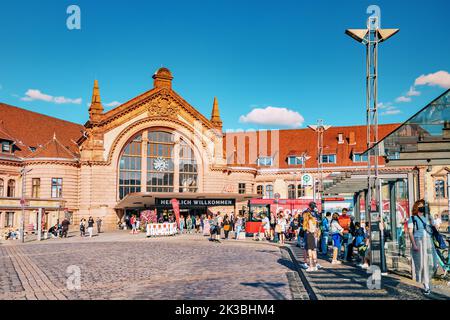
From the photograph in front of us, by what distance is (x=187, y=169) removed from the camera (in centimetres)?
5466

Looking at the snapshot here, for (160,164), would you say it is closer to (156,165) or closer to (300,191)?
(156,165)

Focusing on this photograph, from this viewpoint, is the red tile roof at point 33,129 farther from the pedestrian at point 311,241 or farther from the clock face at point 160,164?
the pedestrian at point 311,241

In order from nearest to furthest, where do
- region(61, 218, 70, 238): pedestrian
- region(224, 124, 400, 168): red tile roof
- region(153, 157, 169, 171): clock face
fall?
region(61, 218, 70, 238): pedestrian → region(153, 157, 169, 171): clock face → region(224, 124, 400, 168): red tile roof

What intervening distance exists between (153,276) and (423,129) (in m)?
8.95

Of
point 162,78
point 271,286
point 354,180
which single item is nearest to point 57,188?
point 162,78

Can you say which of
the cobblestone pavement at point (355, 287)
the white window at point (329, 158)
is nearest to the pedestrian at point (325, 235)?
the cobblestone pavement at point (355, 287)

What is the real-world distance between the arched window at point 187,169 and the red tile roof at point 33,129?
1287cm

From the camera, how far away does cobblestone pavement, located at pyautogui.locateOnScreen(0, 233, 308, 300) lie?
11.8 m

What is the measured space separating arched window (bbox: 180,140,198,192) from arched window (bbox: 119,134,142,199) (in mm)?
5070

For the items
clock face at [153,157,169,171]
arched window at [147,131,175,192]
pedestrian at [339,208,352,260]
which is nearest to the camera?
pedestrian at [339,208,352,260]

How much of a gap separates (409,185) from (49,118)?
5449cm

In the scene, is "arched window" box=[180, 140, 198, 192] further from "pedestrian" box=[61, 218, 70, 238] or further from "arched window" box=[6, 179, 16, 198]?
"pedestrian" box=[61, 218, 70, 238]

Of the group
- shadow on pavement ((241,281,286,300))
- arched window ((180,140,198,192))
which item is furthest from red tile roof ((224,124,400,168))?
shadow on pavement ((241,281,286,300))

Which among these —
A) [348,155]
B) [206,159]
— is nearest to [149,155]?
[206,159]
